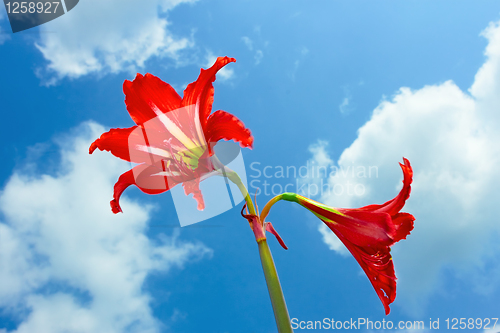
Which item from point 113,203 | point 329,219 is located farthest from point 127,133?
point 329,219

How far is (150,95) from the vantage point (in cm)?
204

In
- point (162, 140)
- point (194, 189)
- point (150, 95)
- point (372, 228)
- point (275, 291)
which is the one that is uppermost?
point (150, 95)

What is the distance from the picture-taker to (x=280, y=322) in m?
1.62

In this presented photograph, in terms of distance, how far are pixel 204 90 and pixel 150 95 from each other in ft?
1.18

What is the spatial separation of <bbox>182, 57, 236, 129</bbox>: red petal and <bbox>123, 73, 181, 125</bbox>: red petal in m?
0.12

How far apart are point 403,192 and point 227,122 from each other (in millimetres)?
1015

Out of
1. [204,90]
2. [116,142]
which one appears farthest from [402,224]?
[116,142]

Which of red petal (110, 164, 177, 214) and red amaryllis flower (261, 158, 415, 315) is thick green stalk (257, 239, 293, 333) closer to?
red amaryllis flower (261, 158, 415, 315)

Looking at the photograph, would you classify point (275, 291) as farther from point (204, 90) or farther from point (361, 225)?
point (204, 90)

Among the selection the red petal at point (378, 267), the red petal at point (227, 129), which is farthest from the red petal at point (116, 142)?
the red petal at point (378, 267)

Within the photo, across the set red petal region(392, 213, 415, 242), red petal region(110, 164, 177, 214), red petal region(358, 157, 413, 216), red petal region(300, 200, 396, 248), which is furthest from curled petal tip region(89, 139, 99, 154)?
red petal region(392, 213, 415, 242)

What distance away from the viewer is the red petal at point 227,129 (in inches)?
68.5

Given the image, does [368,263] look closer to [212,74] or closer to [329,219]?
[329,219]

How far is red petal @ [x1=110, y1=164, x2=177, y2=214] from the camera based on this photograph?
2.03m
